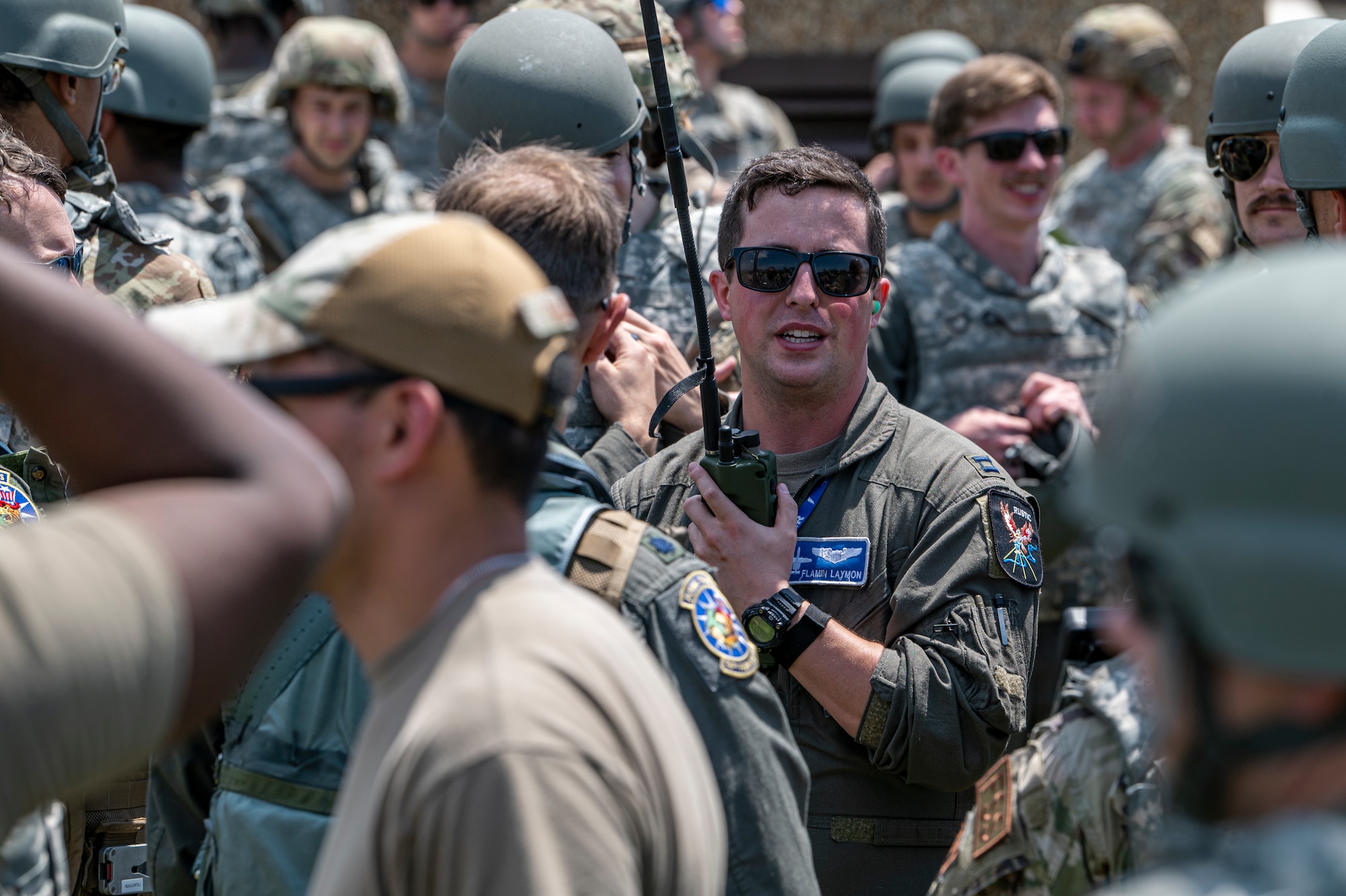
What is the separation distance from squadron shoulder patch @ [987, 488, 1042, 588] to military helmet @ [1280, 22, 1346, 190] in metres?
1.04

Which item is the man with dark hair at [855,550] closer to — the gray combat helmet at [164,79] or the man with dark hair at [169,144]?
the man with dark hair at [169,144]

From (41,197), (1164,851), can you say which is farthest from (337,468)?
(41,197)

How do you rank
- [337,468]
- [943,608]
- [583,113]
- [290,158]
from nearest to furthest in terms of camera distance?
1. [337,468]
2. [943,608]
3. [583,113]
4. [290,158]

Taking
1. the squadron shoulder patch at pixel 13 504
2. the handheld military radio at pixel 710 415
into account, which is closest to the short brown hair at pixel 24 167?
the squadron shoulder patch at pixel 13 504

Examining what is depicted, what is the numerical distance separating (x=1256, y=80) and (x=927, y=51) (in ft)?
13.0

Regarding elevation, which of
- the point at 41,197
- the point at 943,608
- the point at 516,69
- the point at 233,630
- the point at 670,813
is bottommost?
the point at 943,608

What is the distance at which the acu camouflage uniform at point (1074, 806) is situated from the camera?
209 centimetres

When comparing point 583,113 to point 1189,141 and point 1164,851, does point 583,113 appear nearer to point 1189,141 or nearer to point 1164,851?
point 1164,851

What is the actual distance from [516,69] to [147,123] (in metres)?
2.54

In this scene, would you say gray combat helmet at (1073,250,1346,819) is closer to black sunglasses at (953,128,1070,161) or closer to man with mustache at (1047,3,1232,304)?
black sunglasses at (953,128,1070,161)

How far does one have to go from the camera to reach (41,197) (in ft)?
10.5

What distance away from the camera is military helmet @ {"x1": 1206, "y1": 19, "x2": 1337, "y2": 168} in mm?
4242

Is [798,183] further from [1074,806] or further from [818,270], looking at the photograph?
[1074,806]

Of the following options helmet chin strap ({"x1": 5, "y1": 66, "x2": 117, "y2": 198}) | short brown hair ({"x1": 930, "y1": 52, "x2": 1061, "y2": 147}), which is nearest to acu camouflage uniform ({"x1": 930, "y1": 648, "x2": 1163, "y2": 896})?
helmet chin strap ({"x1": 5, "y1": 66, "x2": 117, "y2": 198})
